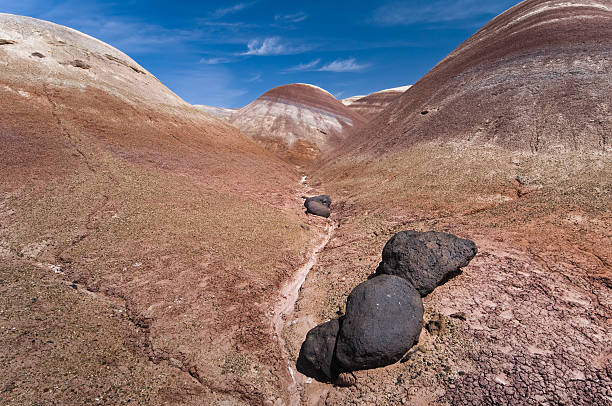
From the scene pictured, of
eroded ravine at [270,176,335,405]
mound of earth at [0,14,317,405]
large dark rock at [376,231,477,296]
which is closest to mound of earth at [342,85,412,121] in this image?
mound of earth at [0,14,317,405]

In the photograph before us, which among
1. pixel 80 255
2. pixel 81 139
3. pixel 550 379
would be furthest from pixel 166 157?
pixel 550 379

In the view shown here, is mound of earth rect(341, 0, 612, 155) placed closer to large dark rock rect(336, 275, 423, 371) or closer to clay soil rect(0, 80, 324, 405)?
clay soil rect(0, 80, 324, 405)

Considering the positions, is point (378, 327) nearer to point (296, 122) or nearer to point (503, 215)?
point (503, 215)

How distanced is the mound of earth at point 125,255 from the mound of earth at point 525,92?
429 inches

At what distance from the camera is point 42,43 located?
23.5 m

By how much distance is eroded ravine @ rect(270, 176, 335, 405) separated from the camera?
5.87 metres

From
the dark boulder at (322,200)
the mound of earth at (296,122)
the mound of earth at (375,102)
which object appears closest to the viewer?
the dark boulder at (322,200)

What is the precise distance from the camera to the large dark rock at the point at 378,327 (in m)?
5.46

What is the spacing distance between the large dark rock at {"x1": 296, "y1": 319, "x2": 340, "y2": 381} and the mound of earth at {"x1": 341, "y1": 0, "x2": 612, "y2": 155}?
1409 centimetres

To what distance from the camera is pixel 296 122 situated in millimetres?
44281

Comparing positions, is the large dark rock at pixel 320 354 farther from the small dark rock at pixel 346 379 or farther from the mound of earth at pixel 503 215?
the mound of earth at pixel 503 215

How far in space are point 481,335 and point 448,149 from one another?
1349cm

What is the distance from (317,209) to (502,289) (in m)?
9.07

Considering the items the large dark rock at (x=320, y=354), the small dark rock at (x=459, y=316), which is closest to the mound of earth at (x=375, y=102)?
the small dark rock at (x=459, y=316)
